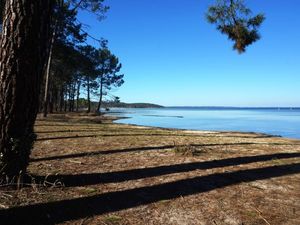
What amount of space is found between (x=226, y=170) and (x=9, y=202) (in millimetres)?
3264

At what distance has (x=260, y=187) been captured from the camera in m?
4.53

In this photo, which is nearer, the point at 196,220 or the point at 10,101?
the point at 196,220

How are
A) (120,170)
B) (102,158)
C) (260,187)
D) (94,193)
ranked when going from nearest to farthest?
1. (94,193)
2. (260,187)
3. (120,170)
4. (102,158)

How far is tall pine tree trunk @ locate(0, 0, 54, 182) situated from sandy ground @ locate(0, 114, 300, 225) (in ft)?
1.49

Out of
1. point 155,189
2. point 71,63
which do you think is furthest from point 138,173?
point 71,63

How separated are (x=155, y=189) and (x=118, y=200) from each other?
2.00 ft

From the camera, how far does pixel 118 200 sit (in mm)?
3809

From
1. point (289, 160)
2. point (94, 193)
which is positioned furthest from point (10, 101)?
point (289, 160)

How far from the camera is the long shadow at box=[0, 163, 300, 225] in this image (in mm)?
3208

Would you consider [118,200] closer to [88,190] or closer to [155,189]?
[88,190]

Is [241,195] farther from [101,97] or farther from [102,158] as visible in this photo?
[101,97]

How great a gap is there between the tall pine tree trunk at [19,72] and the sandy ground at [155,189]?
0.46 m

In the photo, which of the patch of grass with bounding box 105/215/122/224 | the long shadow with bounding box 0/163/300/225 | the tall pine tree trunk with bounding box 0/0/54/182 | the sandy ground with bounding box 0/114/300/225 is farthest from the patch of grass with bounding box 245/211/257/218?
the tall pine tree trunk with bounding box 0/0/54/182

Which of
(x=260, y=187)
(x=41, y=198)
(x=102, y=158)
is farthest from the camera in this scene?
(x=102, y=158)
